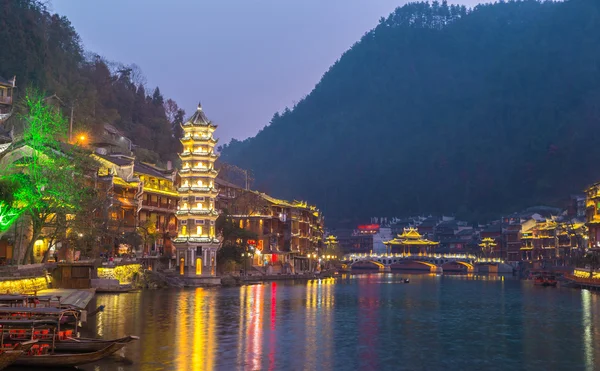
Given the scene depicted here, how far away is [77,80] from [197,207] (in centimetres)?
3847

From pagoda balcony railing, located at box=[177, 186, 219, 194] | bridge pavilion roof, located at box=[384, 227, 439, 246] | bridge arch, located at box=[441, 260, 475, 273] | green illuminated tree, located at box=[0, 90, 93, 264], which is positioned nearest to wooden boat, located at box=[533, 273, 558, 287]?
pagoda balcony railing, located at box=[177, 186, 219, 194]

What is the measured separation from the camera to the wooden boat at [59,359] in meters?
26.2

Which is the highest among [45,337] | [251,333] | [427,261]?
[427,261]

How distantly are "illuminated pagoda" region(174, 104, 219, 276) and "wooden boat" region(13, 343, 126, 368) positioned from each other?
63.4 metres

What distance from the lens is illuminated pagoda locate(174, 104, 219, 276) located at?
298ft

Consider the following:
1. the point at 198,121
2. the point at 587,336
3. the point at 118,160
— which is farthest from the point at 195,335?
the point at 198,121

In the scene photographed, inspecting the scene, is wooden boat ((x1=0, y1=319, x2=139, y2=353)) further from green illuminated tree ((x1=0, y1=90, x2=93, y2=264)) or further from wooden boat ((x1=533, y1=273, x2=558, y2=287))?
wooden boat ((x1=533, y1=273, x2=558, y2=287))

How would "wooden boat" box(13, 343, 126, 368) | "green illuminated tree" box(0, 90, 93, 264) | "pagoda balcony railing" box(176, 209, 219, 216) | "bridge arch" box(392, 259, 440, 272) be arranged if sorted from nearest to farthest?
"wooden boat" box(13, 343, 126, 368)
"green illuminated tree" box(0, 90, 93, 264)
"pagoda balcony railing" box(176, 209, 219, 216)
"bridge arch" box(392, 259, 440, 272)

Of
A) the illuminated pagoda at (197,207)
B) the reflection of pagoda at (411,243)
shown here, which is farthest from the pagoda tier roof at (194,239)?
the reflection of pagoda at (411,243)

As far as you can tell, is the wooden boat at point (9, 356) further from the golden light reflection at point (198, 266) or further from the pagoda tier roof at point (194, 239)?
the golden light reflection at point (198, 266)

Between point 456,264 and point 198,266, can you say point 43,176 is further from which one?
point 456,264

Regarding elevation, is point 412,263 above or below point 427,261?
below

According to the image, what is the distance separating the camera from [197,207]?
92.3 m

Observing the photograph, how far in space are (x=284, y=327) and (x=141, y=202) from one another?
48.2m
